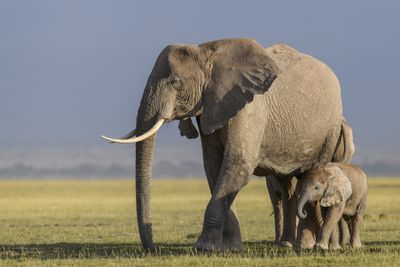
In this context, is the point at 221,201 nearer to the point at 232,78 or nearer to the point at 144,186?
the point at 144,186

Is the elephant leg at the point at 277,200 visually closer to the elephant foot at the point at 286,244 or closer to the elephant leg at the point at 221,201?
the elephant foot at the point at 286,244

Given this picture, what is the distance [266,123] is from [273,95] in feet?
2.06

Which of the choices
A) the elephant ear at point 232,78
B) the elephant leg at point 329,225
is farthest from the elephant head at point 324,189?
the elephant ear at point 232,78

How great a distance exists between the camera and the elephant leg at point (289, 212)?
18562mm

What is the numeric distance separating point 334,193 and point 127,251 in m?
3.30

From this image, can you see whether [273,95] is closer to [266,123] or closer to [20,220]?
[266,123]

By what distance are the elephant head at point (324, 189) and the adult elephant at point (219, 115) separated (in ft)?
2.29

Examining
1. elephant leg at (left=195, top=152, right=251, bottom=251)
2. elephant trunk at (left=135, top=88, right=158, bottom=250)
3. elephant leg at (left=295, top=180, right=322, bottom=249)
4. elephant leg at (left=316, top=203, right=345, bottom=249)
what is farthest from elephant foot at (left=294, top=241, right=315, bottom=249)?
elephant trunk at (left=135, top=88, right=158, bottom=250)

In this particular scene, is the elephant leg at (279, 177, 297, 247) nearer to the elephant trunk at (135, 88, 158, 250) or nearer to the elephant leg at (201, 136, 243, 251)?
the elephant leg at (201, 136, 243, 251)

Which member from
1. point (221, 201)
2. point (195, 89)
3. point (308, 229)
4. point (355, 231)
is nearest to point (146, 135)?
point (195, 89)

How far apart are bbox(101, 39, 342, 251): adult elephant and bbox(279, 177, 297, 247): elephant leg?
1.37 meters

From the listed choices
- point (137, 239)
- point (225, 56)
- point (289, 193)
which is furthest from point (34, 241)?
point (225, 56)

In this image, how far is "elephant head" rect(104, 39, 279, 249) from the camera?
620 inches

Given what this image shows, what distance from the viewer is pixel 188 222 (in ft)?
96.8
